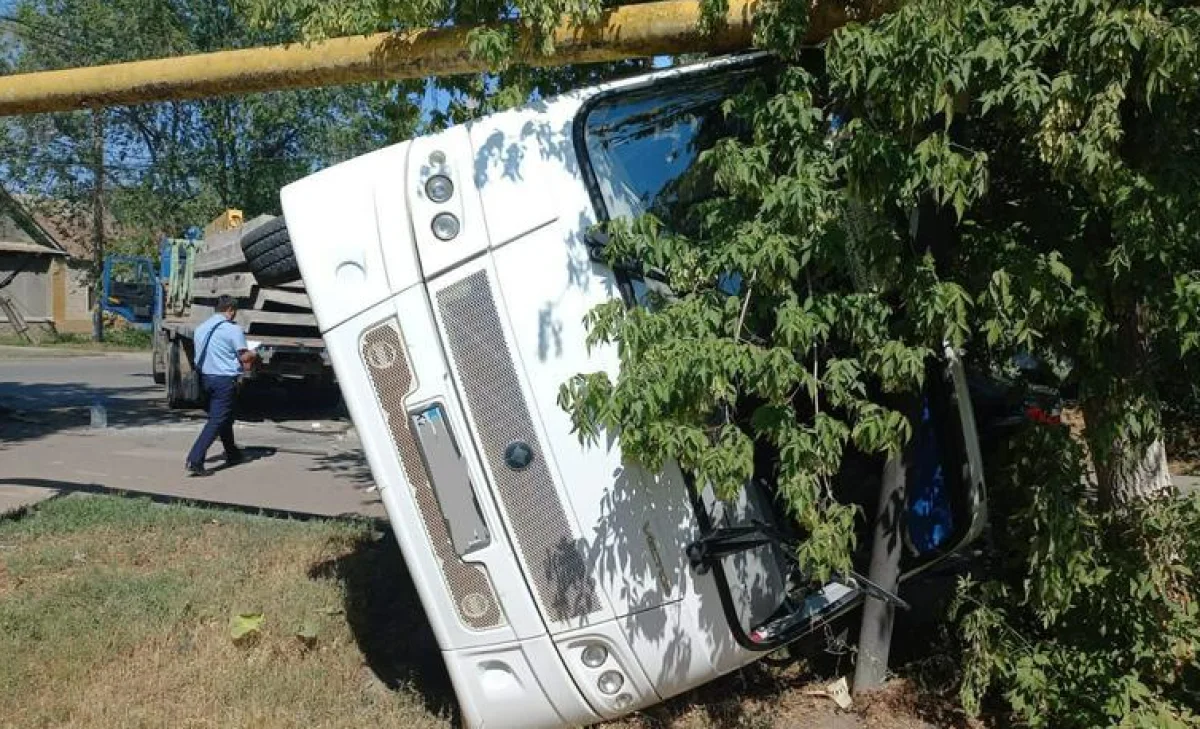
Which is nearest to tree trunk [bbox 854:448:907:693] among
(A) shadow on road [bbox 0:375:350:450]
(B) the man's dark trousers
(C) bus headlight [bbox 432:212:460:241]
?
(C) bus headlight [bbox 432:212:460:241]

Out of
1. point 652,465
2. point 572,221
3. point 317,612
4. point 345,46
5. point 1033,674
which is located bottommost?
point 1033,674

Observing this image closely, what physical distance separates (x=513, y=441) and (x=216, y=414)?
23.3 ft

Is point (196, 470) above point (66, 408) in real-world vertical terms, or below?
below

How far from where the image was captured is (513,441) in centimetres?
370

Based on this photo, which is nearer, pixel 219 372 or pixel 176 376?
pixel 219 372

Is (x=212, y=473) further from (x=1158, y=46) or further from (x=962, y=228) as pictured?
(x=1158, y=46)

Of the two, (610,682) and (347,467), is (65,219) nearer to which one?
(347,467)

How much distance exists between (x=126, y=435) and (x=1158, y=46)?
1211cm

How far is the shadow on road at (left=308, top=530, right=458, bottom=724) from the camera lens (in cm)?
481

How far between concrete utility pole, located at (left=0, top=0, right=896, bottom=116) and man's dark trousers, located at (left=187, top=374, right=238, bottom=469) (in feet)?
14.8

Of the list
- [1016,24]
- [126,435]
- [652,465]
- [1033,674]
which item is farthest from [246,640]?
[126,435]

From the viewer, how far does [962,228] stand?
13.0 feet

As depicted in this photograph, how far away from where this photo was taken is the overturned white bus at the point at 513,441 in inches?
146

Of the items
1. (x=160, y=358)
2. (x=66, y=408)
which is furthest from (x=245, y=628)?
(x=160, y=358)
